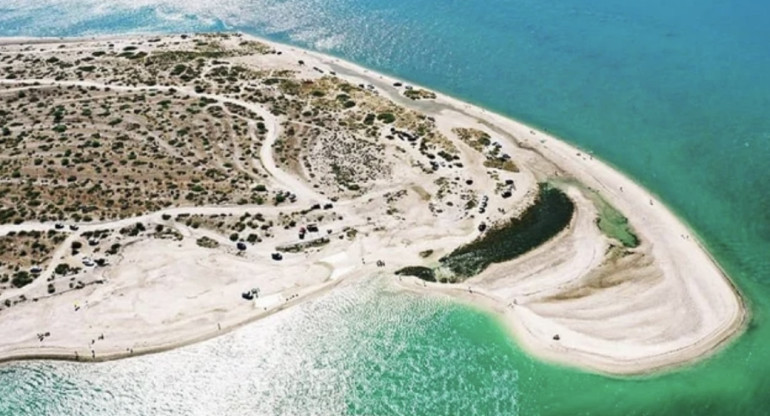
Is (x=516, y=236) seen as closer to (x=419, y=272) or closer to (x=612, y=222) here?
(x=612, y=222)

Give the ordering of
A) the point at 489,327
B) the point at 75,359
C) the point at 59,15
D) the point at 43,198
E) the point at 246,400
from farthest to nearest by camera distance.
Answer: the point at 59,15
the point at 43,198
the point at 489,327
the point at 75,359
the point at 246,400

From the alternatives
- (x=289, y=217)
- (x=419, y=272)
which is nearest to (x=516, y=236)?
(x=419, y=272)

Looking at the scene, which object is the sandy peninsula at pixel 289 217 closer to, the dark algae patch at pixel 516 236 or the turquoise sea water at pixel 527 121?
the dark algae patch at pixel 516 236

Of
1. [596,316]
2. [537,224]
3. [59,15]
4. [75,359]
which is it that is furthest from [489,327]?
[59,15]

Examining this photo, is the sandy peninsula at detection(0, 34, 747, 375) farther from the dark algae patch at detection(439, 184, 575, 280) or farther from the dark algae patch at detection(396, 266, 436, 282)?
the dark algae patch at detection(439, 184, 575, 280)

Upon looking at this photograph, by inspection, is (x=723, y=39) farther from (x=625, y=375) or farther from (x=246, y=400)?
(x=246, y=400)

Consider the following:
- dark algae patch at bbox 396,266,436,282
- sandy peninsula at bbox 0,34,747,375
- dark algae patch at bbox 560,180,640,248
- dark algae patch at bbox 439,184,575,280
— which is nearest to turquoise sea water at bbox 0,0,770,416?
sandy peninsula at bbox 0,34,747,375
